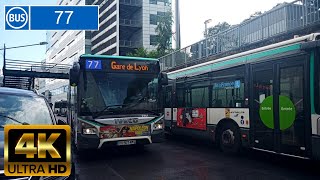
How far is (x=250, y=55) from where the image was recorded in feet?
31.1

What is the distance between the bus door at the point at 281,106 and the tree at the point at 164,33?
26.1m

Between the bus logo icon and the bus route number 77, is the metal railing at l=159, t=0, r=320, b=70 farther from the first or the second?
the bus logo icon

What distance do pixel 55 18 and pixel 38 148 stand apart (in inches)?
508

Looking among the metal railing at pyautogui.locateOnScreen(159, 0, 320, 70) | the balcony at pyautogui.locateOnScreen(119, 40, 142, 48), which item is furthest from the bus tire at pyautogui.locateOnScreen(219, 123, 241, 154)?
the balcony at pyautogui.locateOnScreen(119, 40, 142, 48)

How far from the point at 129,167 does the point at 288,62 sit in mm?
4682

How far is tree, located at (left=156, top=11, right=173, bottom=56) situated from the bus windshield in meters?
24.9

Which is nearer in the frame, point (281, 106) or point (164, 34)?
point (281, 106)

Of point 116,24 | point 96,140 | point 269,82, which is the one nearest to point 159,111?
point 96,140

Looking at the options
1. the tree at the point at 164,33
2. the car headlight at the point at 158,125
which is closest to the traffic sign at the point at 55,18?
the car headlight at the point at 158,125

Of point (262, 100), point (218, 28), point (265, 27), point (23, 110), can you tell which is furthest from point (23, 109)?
point (218, 28)

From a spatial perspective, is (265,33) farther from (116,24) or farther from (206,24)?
(116,24)

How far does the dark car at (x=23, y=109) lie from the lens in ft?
16.6

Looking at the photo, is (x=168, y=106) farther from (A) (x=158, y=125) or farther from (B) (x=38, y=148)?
(B) (x=38, y=148)

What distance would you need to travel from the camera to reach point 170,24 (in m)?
35.5
